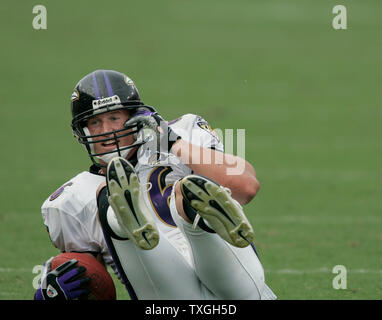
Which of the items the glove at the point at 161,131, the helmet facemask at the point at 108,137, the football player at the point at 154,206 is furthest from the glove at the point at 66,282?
the glove at the point at 161,131

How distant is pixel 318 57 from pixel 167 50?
294cm

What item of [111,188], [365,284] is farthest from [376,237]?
[111,188]

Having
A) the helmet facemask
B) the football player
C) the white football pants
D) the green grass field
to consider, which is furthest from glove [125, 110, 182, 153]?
the green grass field

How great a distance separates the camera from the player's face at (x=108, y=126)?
3.39 meters

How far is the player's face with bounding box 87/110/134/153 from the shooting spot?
3391 mm

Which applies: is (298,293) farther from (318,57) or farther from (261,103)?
(318,57)

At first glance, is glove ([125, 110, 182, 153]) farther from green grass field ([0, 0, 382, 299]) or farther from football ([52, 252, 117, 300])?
green grass field ([0, 0, 382, 299])

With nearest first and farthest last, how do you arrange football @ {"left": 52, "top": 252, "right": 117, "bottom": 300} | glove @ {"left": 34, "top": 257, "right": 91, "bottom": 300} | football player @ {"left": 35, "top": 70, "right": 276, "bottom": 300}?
football player @ {"left": 35, "top": 70, "right": 276, "bottom": 300} < glove @ {"left": 34, "top": 257, "right": 91, "bottom": 300} < football @ {"left": 52, "top": 252, "right": 117, "bottom": 300}

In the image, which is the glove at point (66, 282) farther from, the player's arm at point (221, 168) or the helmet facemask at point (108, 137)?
the player's arm at point (221, 168)

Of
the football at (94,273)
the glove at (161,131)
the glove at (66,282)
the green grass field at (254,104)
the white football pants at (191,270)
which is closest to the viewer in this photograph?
the white football pants at (191,270)

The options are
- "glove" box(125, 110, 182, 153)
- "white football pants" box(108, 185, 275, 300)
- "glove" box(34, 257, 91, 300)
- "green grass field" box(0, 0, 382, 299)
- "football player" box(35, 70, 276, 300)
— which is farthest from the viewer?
"green grass field" box(0, 0, 382, 299)

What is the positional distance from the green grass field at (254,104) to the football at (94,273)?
0.72 meters

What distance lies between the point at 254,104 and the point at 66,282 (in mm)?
8732
